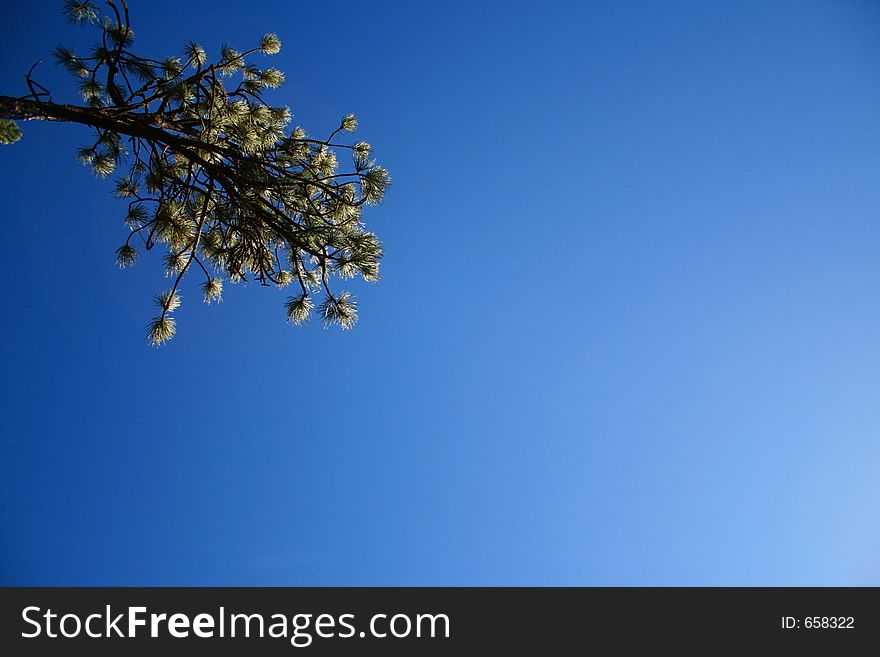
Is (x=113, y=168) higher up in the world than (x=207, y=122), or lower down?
higher up

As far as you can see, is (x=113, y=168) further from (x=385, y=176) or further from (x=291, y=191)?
(x=385, y=176)

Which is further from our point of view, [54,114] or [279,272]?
[279,272]

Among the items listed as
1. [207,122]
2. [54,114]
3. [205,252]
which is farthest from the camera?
[205,252]

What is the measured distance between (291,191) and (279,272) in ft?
3.11

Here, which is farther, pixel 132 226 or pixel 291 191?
pixel 132 226

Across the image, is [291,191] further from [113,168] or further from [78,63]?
[78,63]

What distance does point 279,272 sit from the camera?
4.51 meters
